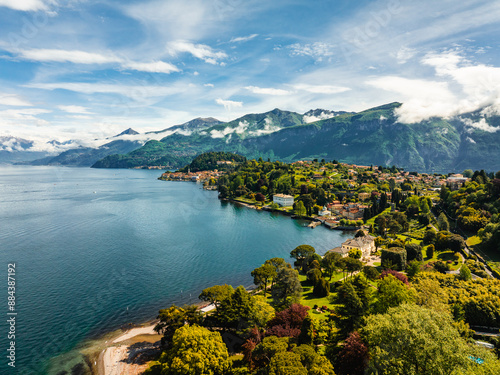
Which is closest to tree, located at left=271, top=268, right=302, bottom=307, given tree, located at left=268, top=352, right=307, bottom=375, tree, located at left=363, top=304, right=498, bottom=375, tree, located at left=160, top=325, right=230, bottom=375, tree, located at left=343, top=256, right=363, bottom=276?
tree, located at left=160, top=325, right=230, bottom=375

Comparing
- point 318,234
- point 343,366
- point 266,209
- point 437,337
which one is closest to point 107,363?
point 343,366

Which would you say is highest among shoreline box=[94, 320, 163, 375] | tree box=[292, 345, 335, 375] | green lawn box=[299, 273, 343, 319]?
tree box=[292, 345, 335, 375]

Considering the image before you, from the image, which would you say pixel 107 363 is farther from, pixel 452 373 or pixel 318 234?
pixel 318 234

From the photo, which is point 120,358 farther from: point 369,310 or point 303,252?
point 303,252

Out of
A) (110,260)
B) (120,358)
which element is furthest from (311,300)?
(110,260)

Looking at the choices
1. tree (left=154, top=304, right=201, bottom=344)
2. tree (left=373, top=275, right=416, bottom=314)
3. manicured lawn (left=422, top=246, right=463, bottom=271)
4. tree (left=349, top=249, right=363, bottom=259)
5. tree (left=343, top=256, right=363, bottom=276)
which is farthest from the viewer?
tree (left=349, top=249, right=363, bottom=259)

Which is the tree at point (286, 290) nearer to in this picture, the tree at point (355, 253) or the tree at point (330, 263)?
the tree at point (330, 263)

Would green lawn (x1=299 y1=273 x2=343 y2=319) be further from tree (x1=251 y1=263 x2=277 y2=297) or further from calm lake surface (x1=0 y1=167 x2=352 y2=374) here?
calm lake surface (x1=0 y1=167 x2=352 y2=374)
